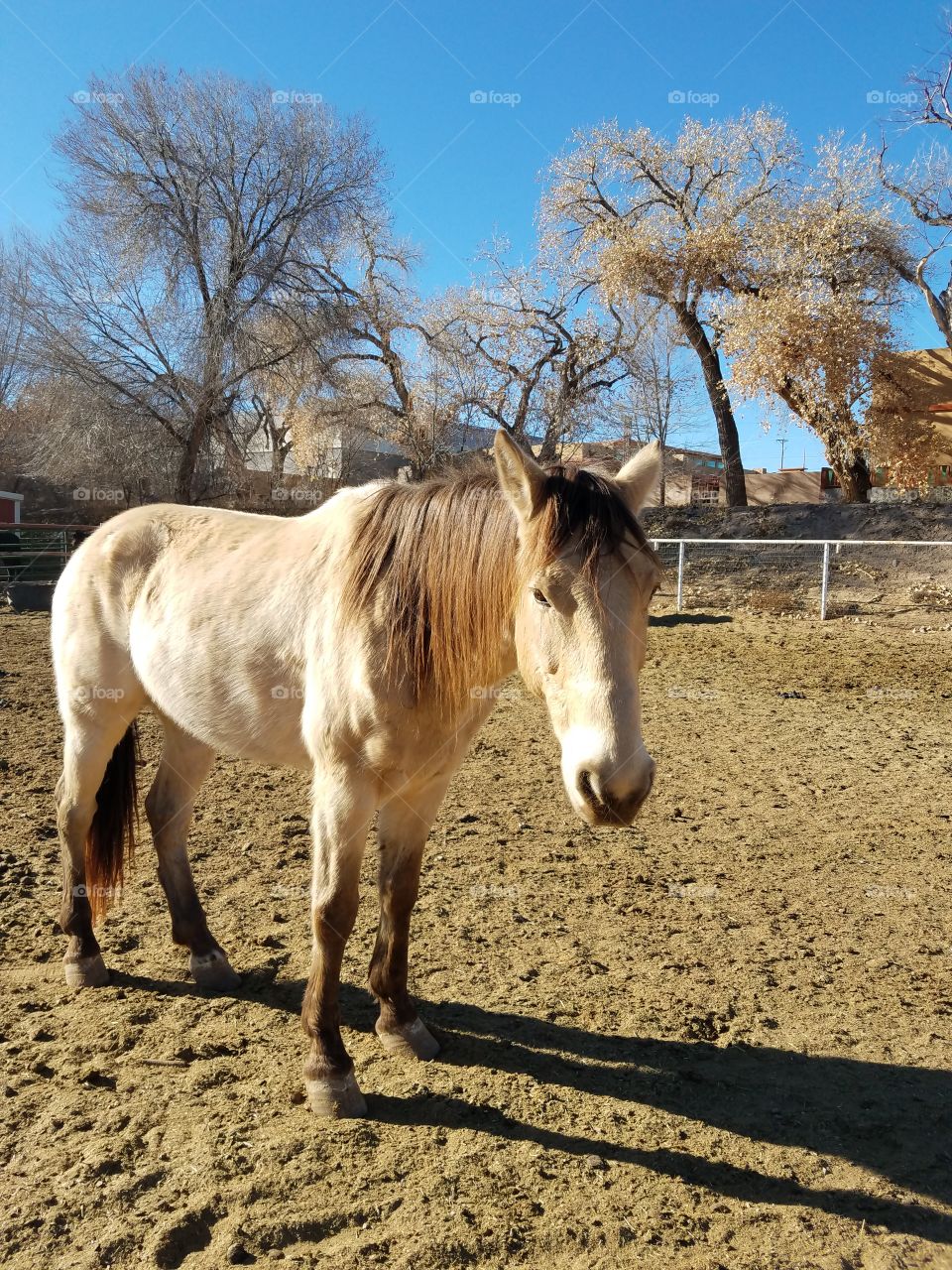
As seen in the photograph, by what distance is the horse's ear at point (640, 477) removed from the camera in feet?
7.70

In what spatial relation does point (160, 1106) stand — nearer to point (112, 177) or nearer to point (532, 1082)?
point (532, 1082)

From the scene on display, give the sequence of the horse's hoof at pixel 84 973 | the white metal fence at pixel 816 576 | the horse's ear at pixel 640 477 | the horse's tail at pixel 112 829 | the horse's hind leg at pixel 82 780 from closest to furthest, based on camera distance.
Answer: the horse's ear at pixel 640 477
the horse's hoof at pixel 84 973
the horse's hind leg at pixel 82 780
the horse's tail at pixel 112 829
the white metal fence at pixel 816 576

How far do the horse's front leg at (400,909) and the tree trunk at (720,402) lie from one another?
701 inches

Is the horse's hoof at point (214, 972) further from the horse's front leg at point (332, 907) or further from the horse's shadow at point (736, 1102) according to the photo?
the horse's front leg at point (332, 907)

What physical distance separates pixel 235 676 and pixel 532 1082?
5.66 feet

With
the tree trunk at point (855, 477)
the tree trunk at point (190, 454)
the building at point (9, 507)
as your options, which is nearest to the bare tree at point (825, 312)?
the tree trunk at point (855, 477)

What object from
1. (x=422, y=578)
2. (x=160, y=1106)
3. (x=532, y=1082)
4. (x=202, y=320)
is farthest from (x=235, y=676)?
(x=202, y=320)

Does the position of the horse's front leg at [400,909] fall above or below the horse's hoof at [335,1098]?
above

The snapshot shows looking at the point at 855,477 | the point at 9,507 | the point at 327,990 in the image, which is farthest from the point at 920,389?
the point at 9,507

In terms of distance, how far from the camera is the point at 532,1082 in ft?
8.39

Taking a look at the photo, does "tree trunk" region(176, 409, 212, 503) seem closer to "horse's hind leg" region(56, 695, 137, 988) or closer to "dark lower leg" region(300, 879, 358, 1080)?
"horse's hind leg" region(56, 695, 137, 988)

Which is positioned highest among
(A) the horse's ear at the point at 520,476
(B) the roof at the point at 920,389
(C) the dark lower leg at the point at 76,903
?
(B) the roof at the point at 920,389

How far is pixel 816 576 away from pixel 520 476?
13835 mm

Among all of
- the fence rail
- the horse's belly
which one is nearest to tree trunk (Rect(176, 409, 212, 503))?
the fence rail
